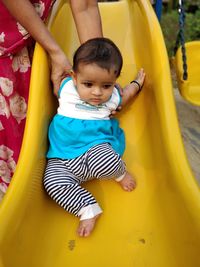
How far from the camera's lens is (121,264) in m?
1.38

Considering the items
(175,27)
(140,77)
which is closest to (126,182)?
(140,77)

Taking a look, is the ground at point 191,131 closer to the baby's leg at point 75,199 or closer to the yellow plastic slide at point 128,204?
the yellow plastic slide at point 128,204

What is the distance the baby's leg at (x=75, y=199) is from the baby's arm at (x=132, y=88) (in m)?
0.46

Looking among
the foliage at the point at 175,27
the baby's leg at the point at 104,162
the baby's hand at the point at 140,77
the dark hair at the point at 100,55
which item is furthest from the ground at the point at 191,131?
the foliage at the point at 175,27

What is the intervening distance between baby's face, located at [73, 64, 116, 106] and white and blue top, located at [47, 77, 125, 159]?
1.7 inches

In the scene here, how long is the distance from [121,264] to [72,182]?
315 millimetres

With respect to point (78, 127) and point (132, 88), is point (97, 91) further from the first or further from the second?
point (132, 88)

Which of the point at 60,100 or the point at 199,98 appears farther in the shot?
the point at 199,98

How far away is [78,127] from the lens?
1.59 m

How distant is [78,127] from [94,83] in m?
0.17

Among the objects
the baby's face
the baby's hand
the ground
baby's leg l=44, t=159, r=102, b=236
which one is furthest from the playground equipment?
baby's leg l=44, t=159, r=102, b=236

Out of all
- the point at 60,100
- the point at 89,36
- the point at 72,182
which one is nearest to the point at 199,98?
the point at 89,36

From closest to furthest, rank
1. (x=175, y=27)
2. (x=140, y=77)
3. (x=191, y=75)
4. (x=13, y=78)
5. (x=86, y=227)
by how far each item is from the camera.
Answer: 1. (x=86, y=227)
2. (x=13, y=78)
3. (x=140, y=77)
4. (x=191, y=75)
5. (x=175, y=27)

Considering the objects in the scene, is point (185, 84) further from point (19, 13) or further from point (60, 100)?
point (19, 13)
